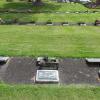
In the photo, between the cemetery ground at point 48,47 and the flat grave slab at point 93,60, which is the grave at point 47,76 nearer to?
the cemetery ground at point 48,47

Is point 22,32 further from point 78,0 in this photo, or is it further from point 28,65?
point 78,0

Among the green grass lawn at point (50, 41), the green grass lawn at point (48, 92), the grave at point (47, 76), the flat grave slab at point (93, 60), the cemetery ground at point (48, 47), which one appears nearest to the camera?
the green grass lawn at point (48, 92)

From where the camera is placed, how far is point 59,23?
1587 inches

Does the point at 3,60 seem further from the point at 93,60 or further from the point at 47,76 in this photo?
the point at 93,60

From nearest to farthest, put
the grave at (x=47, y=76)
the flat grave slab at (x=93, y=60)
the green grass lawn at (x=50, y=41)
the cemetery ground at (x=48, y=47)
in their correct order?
the cemetery ground at (x=48, y=47) → the grave at (x=47, y=76) → the flat grave slab at (x=93, y=60) → the green grass lawn at (x=50, y=41)

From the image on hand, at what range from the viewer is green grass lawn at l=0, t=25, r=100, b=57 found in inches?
906

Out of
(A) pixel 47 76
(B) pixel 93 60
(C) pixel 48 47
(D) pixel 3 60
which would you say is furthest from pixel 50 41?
(A) pixel 47 76

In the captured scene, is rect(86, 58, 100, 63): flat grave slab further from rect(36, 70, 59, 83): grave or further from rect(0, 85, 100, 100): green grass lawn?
rect(0, 85, 100, 100): green grass lawn

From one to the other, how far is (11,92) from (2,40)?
44.9 feet

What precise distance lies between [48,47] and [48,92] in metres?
10.3

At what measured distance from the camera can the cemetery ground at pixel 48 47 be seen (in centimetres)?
1477

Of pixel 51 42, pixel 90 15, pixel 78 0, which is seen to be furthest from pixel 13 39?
pixel 78 0

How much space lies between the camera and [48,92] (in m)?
15.0

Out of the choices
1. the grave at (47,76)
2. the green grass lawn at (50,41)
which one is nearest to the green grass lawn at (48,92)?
the grave at (47,76)
